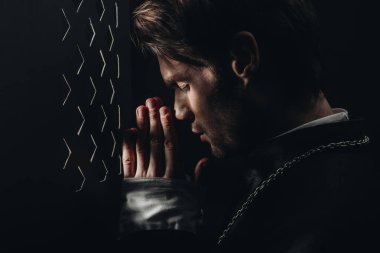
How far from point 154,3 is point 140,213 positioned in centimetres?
41

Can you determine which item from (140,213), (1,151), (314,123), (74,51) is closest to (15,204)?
(1,151)

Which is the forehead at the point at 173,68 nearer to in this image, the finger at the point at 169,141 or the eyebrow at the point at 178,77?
the eyebrow at the point at 178,77

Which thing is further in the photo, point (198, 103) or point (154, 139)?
point (154, 139)

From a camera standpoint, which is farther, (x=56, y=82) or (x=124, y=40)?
(x=124, y=40)

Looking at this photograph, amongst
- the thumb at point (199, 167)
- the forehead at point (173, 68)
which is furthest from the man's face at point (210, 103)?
the thumb at point (199, 167)

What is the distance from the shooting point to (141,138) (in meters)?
1.01

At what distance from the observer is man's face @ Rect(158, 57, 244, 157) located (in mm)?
869

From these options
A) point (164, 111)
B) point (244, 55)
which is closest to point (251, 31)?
point (244, 55)

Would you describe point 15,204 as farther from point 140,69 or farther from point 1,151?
point 140,69

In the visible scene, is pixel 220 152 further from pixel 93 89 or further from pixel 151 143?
pixel 93 89

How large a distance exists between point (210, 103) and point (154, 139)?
0.61 ft

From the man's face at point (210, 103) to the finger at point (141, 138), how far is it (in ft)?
0.38

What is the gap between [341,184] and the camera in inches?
27.6

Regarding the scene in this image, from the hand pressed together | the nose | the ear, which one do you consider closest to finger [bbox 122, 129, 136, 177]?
the hand pressed together
